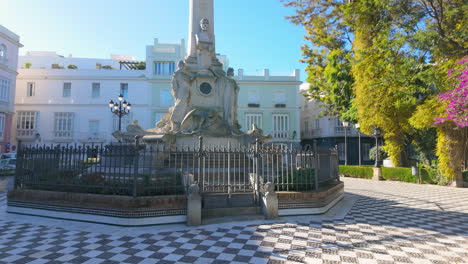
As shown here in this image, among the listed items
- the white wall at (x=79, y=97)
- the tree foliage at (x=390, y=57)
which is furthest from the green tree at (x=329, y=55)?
the white wall at (x=79, y=97)

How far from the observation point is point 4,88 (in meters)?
26.8

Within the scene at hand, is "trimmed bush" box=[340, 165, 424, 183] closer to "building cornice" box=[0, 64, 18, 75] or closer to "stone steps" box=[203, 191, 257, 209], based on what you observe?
"stone steps" box=[203, 191, 257, 209]

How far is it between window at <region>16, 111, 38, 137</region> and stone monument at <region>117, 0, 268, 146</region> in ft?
91.9

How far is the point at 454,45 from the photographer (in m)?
12.9

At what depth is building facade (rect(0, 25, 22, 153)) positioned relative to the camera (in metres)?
26.5

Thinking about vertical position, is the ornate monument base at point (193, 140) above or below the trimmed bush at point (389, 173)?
above

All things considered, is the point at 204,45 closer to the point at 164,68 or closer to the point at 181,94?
the point at 181,94

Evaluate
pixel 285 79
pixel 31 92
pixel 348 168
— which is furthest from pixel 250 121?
pixel 31 92

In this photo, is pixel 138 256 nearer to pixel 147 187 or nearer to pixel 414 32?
pixel 147 187

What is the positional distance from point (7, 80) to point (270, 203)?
32.3 m

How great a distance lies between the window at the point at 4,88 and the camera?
87.0ft

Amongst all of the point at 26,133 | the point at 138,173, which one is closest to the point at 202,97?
the point at 138,173

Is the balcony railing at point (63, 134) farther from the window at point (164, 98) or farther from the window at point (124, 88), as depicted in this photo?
the window at point (164, 98)

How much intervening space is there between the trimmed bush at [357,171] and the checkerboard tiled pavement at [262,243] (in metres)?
13.9
